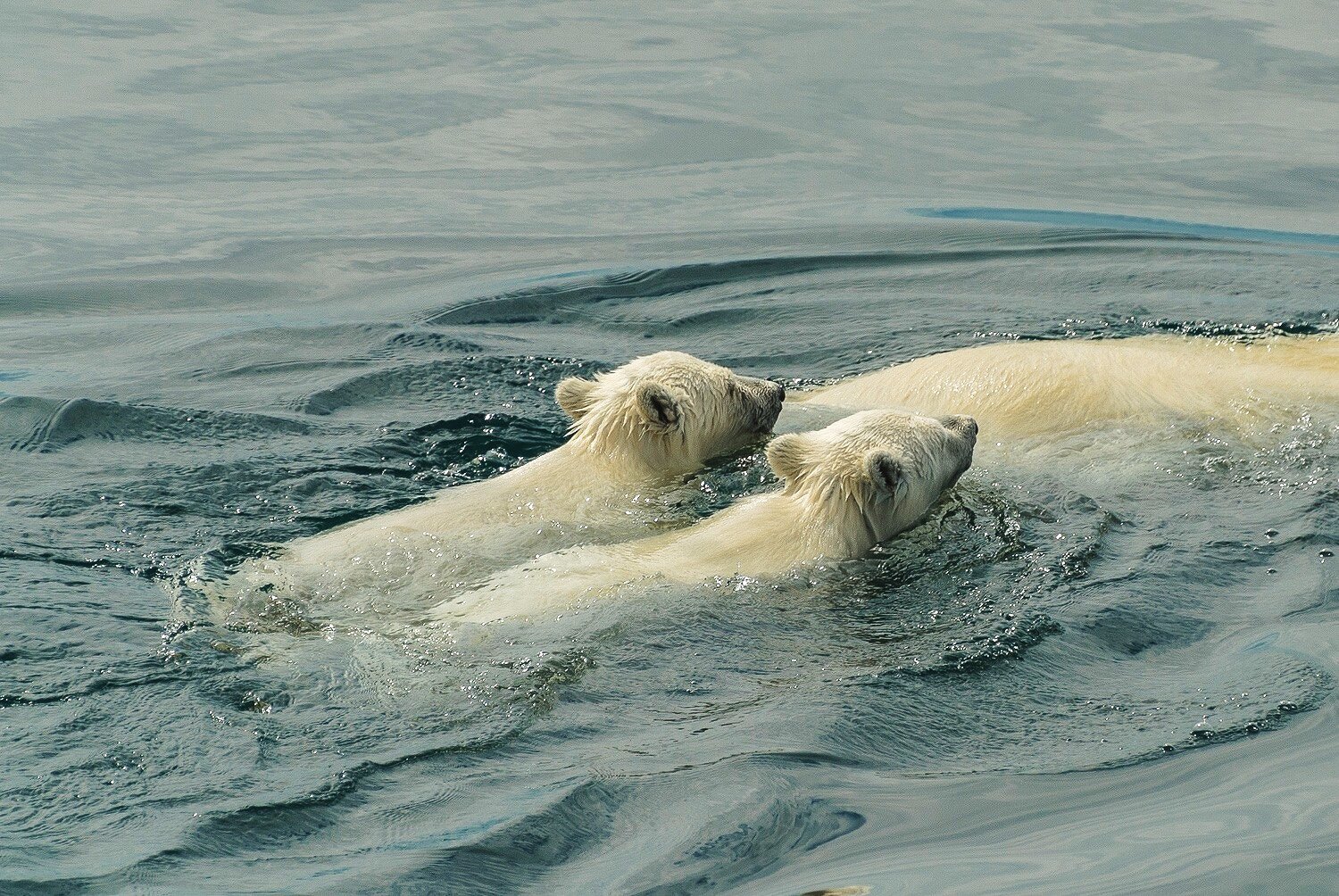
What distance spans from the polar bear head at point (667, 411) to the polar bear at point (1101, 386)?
595mm

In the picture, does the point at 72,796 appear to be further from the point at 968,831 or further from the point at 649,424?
the point at 649,424

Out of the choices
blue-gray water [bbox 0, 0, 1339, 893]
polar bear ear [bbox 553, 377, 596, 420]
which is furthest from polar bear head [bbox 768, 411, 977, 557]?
polar bear ear [bbox 553, 377, 596, 420]

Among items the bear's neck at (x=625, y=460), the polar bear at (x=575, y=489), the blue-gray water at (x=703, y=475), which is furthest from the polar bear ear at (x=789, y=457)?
the bear's neck at (x=625, y=460)

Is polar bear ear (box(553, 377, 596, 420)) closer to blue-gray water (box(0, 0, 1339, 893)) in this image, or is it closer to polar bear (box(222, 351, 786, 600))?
polar bear (box(222, 351, 786, 600))

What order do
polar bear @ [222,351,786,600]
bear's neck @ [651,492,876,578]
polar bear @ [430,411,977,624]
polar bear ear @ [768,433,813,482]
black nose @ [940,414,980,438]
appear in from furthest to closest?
black nose @ [940,414,980,438] → polar bear ear @ [768,433,813,482] → polar bear @ [222,351,786,600] → bear's neck @ [651,492,876,578] → polar bear @ [430,411,977,624]

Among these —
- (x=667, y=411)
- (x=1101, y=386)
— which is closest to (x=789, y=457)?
(x=667, y=411)

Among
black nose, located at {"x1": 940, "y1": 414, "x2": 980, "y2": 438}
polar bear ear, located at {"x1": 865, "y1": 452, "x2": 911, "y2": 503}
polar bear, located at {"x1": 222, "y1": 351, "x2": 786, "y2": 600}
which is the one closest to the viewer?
polar bear, located at {"x1": 222, "y1": 351, "x2": 786, "y2": 600}

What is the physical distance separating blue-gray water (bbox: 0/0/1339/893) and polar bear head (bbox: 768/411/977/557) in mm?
173

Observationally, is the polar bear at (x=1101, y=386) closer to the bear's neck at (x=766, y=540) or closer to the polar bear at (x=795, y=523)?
the polar bear at (x=795, y=523)

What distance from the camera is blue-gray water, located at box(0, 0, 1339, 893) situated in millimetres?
4844

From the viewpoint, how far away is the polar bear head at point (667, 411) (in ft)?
25.9

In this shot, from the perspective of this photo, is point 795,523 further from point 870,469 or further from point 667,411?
point 667,411

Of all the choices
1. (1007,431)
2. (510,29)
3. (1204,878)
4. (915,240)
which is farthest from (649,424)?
(510,29)

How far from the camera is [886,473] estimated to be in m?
7.04
